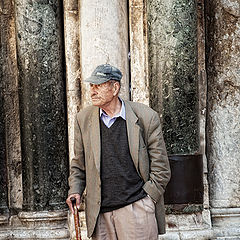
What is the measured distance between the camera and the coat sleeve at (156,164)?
3.66m

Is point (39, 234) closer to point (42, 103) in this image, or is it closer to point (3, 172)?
point (3, 172)

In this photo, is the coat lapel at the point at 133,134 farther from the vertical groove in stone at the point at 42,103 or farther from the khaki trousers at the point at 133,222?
the vertical groove in stone at the point at 42,103

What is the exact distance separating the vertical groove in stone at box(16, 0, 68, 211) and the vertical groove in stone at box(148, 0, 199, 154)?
2.61 feet

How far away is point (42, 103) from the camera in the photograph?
4906mm

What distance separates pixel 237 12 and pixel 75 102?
159 cm

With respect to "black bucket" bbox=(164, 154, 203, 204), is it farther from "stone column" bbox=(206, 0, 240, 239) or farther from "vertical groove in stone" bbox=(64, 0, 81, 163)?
"vertical groove in stone" bbox=(64, 0, 81, 163)

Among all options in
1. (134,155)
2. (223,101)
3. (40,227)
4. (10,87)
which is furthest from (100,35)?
(40,227)

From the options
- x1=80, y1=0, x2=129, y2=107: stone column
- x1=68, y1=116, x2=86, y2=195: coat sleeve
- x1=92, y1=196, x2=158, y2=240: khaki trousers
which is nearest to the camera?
x1=92, y1=196, x2=158, y2=240: khaki trousers

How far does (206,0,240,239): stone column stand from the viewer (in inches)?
203

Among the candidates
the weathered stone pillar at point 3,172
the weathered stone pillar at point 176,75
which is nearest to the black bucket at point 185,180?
the weathered stone pillar at point 176,75

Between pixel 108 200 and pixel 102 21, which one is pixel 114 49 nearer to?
pixel 102 21

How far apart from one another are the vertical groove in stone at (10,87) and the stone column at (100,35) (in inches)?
27.6

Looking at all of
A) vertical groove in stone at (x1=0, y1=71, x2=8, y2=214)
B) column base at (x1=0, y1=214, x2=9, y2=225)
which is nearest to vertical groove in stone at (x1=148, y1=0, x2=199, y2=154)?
vertical groove in stone at (x1=0, y1=71, x2=8, y2=214)

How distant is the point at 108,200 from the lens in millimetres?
3652
